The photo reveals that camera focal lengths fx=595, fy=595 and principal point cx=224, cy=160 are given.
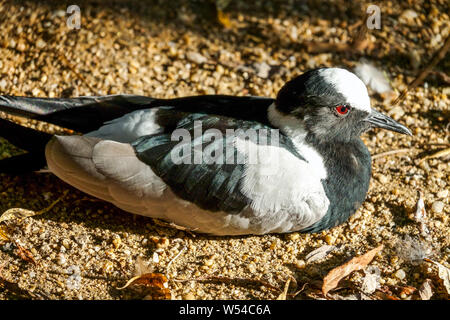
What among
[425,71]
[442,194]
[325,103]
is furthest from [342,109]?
[425,71]

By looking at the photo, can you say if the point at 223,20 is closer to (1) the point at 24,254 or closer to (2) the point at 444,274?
(1) the point at 24,254

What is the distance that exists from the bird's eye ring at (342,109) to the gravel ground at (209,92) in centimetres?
76

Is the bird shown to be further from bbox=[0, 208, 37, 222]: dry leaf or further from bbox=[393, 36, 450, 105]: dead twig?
bbox=[393, 36, 450, 105]: dead twig

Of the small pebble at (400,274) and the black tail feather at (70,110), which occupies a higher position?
the black tail feather at (70,110)

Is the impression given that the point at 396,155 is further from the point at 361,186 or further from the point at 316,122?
the point at 316,122

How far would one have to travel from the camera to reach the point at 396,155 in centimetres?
457

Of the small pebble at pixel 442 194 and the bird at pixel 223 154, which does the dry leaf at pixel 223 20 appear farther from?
the small pebble at pixel 442 194

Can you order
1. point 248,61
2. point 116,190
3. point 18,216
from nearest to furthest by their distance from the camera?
point 116,190
point 18,216
point 248,61

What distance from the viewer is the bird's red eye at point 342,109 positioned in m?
3.82

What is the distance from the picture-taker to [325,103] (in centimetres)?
375

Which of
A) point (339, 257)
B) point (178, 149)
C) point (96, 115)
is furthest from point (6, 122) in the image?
point (339, 257)

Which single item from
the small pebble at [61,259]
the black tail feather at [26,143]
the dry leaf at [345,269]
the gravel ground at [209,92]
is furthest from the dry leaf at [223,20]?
the small pebble at [61,259]

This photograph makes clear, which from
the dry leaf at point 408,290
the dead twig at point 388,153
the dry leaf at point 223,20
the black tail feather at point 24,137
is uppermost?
the dry leaf at point 223,20

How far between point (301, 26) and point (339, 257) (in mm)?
2396
